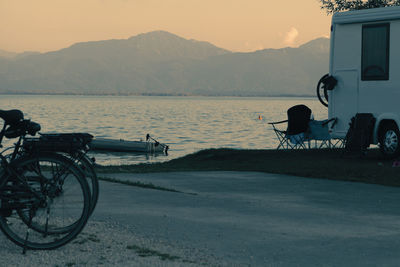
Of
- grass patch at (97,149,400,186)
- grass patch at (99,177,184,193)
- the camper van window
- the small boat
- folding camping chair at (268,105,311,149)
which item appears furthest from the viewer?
the small boat

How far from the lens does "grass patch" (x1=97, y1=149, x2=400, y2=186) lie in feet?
45.0

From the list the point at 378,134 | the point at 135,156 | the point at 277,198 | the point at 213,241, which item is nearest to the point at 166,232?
the point at 213,241

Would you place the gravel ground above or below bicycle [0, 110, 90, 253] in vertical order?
below

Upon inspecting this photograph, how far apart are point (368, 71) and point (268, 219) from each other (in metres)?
8.78

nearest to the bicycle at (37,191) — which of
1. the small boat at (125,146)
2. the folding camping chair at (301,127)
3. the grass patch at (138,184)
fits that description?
the grass patch at (138,184)

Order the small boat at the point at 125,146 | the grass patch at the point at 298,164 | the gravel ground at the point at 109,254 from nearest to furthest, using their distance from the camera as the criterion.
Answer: the gravel ground at the point at 109,254
the grass patch at the point at 298,164
the small boat at the point at 125,146

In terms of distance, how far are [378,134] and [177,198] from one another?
7584 millimetres

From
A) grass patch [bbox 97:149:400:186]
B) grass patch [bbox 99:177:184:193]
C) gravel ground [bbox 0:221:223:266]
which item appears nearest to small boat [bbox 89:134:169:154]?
grass patch [bbox 97:149:400:186]

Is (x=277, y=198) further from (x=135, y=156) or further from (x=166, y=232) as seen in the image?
(x=135, y=156)

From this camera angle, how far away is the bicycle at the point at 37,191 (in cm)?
650

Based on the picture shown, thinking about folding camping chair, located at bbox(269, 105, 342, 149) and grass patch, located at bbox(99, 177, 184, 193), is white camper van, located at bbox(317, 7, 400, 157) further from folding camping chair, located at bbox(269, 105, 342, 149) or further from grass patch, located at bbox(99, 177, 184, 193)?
grass patch, located at bbox(99, 177, 184, 193)

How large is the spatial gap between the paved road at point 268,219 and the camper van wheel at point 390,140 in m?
3.56

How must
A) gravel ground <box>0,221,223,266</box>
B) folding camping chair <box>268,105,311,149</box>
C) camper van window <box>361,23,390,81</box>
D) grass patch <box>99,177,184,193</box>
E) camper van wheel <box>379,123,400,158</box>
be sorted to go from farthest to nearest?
1. folding camping chair <box>268,105,311,149</box>
2. camper van window <box>361,23,390,81</box>
3. camper van wheel <box>379,123,400,158</box>
4. grass patch <box>99,177,184,193</box>
5. gravel ground <box>0,221,223,266</box>

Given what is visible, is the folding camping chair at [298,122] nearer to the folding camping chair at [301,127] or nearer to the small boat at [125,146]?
the folding camping chair at [301,127]
